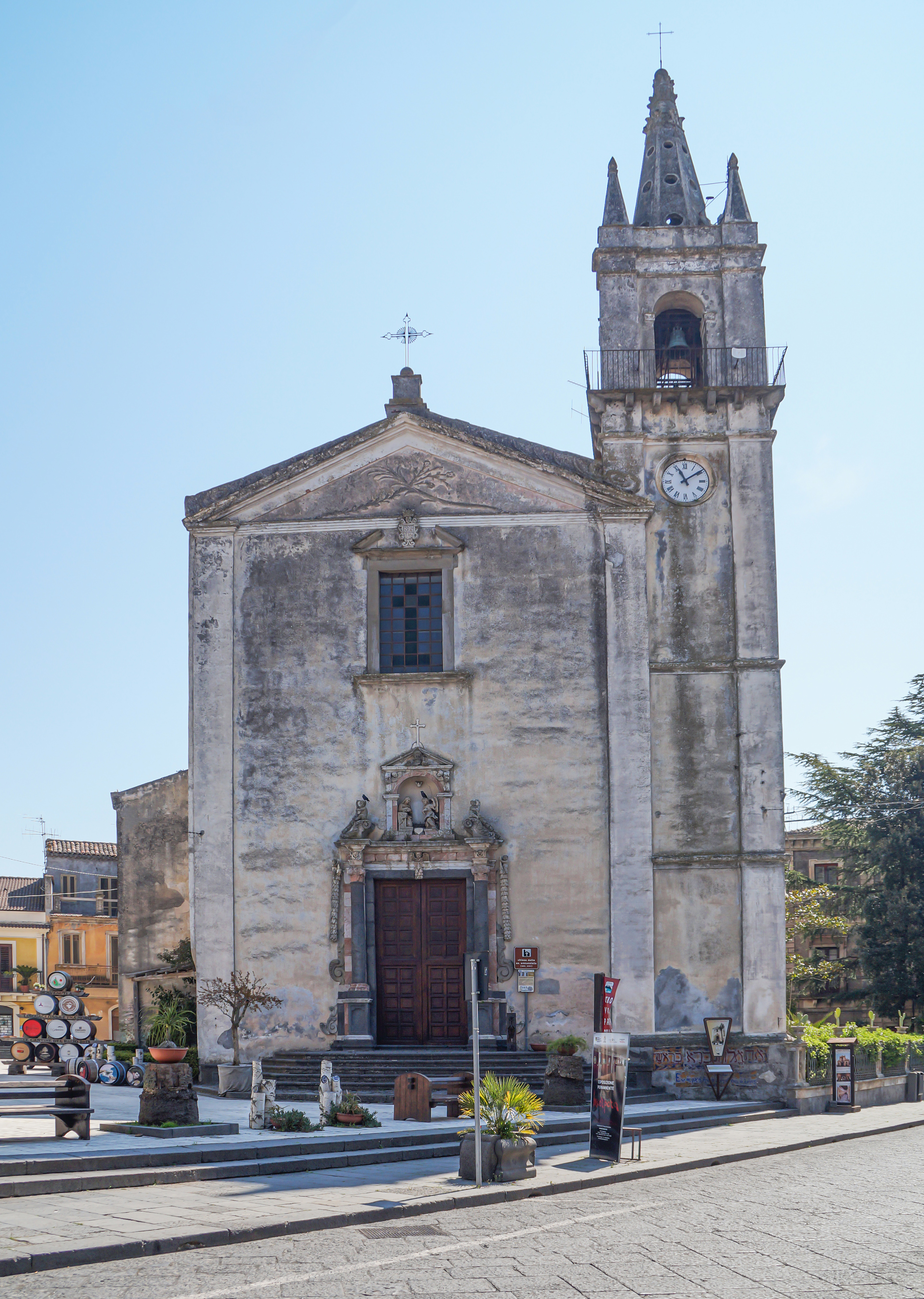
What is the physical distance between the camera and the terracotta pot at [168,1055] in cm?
1659

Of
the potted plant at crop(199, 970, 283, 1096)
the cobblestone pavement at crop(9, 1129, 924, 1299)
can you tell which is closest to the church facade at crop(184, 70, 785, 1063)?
the potted plant at crop(199, 970, 283, 1096)

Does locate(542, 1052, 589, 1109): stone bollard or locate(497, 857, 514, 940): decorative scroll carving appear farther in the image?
locate(497, 857, 514, 940): decorative scroll carving

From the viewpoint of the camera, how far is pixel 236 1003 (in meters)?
23.3

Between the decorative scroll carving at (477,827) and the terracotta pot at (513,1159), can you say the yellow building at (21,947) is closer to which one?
the decorative scroll carving at (477,827)

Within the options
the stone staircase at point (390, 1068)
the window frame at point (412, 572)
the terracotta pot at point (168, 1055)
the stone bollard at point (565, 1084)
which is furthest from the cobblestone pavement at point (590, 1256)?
the window frame at point (412, 572)

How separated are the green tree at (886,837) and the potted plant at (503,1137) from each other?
27079 mm

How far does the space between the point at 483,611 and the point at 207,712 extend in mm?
5164

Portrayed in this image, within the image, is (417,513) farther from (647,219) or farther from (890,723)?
(890,723)

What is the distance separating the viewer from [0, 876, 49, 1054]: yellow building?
60.3 metres

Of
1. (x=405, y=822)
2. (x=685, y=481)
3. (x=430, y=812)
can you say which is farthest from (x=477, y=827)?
(x=685, y=481)

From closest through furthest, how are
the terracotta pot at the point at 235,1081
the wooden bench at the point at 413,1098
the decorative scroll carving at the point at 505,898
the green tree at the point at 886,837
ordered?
1. the wooden bench at the point at 413,1098
2. the terracotta pot at the point at 235,1081
3. the decorative scroll carving at the point at 505,898
4. the green tree at the point at 886,837

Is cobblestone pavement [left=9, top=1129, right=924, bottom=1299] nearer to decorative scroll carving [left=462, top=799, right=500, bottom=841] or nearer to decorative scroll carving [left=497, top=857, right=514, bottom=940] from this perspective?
decorative scroll carving [left=497, top=857, right=514, bottom=940]

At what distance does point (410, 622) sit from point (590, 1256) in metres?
15.9

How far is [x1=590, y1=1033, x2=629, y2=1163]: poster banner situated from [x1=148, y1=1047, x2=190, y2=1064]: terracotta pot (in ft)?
15.9
